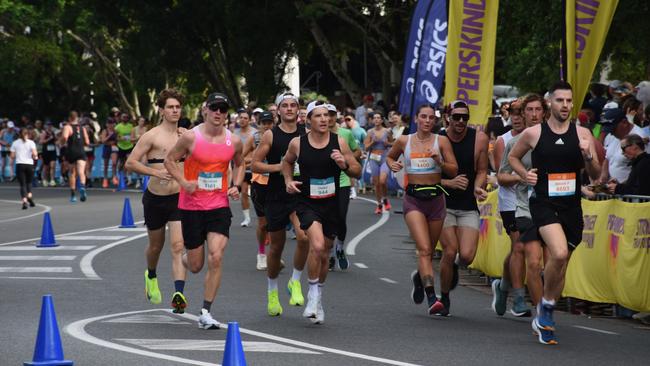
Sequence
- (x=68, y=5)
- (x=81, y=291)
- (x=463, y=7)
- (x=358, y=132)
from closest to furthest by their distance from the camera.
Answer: (x=81, y=291), (x=463, y=7), (x=358, y=132), (x=68, y=5)

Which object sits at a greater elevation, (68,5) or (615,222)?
(68,5)

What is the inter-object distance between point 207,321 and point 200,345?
85cm

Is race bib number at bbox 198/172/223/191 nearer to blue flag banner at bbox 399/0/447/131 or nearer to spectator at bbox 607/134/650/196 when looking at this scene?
spectator at bbox 607/134/650/196

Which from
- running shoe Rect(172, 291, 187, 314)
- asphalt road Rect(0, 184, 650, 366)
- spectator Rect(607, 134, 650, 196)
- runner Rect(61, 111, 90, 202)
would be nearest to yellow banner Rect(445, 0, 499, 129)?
asphalt road Rect(0, 184, 650, 366)

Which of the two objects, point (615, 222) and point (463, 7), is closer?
point (615, 222)

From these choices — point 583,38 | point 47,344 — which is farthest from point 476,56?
point 47,344

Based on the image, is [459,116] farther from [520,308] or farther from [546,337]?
[546,337]

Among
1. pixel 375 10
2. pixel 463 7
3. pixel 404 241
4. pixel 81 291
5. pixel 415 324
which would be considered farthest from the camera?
pixel 375 10

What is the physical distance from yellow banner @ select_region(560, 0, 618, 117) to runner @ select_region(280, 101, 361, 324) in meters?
4.58

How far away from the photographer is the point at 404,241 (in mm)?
21266

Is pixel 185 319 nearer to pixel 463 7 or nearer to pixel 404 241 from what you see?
pixel 463 7

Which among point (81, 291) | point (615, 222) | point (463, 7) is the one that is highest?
point (463, 7)

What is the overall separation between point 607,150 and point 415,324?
473 cm

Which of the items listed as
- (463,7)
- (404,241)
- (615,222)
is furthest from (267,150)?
(404,241)
